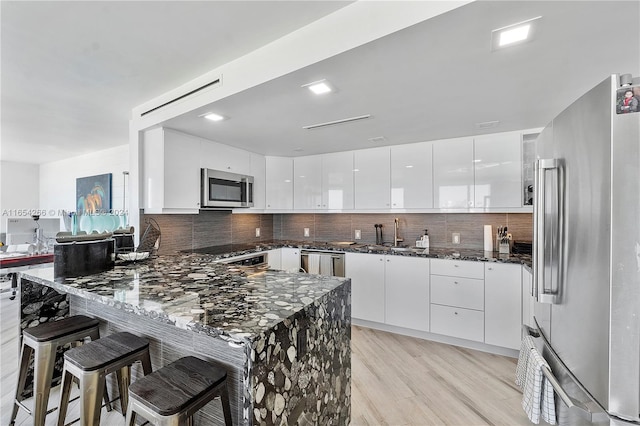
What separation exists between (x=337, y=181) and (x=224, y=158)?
151 centimetres

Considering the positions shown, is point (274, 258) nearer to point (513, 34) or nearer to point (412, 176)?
point (412, 176)

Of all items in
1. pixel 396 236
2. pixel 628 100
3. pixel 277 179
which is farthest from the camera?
pixel 277 179

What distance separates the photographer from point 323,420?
1304mm

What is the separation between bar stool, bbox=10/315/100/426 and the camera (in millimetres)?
1420

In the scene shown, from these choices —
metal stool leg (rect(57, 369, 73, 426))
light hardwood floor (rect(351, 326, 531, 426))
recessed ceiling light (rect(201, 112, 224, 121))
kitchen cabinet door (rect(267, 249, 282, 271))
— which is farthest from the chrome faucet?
metal stool leg (rect(57, 369, 73, 426))

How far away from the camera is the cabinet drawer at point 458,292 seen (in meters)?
2.67

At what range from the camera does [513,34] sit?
1309 mm

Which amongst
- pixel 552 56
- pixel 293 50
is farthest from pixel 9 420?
pixel 552 56

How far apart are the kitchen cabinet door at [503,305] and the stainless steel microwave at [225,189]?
290cm

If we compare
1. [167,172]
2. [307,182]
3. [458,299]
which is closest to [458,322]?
[458,299]

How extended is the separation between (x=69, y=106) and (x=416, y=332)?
14.3 feet

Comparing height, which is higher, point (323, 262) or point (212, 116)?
point (212, 116)

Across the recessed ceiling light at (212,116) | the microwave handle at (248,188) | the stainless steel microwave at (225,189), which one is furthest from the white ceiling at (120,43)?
the microwave handle at (248,188)

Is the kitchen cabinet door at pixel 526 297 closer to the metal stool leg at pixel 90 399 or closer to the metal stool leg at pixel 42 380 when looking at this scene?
the metal stool leg at pixel 90 399
